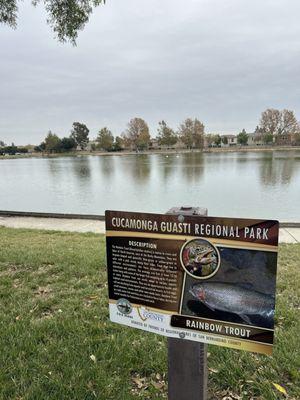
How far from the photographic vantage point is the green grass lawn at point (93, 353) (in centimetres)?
220

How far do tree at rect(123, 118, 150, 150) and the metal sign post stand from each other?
335 ft

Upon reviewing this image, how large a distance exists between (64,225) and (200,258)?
800 centimetres

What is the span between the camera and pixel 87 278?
4.07m

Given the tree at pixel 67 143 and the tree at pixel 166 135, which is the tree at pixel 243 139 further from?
the tree at pixel 67 143

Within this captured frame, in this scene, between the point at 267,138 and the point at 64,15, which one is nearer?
the point at 64,15

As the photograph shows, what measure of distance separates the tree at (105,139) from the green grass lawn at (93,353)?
10183cm

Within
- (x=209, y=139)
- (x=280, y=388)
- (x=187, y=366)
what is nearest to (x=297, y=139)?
(x=209, y=139)

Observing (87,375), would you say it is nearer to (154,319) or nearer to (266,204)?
(154,319)

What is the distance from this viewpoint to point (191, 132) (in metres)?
97.4

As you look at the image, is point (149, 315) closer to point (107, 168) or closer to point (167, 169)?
point (167, 169)

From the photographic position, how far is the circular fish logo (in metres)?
1.46

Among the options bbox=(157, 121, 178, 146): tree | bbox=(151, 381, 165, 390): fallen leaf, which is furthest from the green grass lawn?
bbox=(157, 121, 178, 146): tree

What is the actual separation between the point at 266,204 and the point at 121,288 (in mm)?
11870

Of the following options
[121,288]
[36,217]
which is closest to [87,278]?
[121,288]
